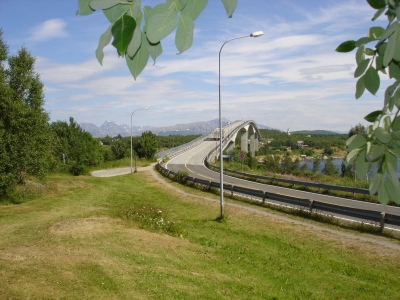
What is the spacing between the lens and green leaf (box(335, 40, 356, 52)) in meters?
1.56

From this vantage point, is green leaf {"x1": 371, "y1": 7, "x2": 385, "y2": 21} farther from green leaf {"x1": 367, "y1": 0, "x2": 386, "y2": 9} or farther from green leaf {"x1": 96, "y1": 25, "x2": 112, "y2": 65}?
green leaf {"x1": 96, "y1": 25, "x2": 112, "y2": 65}

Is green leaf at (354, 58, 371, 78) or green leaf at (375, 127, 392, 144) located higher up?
green leaf at (354, 58, 371, 78)

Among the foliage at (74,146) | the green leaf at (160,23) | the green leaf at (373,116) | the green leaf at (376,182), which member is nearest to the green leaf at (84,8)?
the green leaf at (160,23)

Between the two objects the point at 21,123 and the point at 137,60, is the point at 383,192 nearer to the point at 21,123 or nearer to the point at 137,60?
the point at 137,60

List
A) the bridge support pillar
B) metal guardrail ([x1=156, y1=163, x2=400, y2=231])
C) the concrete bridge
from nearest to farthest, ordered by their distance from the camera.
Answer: metal guardrail ([x1=156, y1=163, x2=400, y2=231])
the concrete bridge
the bridge support pillar

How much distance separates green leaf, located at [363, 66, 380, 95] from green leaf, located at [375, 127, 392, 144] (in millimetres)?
195

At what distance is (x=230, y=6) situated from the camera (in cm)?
140

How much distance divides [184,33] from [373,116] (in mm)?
971

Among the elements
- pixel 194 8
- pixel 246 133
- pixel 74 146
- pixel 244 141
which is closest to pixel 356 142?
pixel 194 8

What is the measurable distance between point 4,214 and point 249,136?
324ft

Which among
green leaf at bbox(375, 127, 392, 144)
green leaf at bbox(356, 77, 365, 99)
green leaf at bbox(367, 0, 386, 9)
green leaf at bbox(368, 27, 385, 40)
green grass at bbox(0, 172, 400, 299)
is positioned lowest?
green grass at bbox(0, 172, 400, 299)

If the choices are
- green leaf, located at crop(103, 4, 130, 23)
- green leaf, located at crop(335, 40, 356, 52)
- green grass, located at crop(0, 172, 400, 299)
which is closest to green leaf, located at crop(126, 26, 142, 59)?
green leaf, located at crop(103, 4, 130, 23)

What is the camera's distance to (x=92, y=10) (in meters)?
1.41

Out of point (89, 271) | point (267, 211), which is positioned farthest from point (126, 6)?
point (267, 211)
